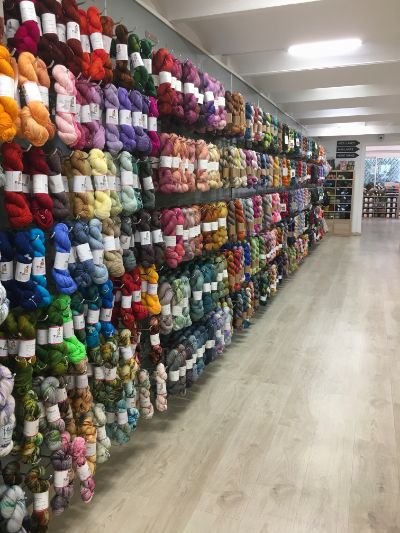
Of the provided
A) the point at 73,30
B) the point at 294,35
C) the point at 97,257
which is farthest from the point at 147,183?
the point at 294,35

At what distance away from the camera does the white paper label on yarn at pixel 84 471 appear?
1880 mm

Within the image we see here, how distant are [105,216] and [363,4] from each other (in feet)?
8.07

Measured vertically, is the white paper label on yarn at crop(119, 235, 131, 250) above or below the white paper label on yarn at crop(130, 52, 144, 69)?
below

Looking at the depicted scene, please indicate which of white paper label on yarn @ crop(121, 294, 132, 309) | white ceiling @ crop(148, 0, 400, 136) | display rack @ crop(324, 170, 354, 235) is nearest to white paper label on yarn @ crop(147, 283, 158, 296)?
white paper label on yarn @ crop(121, 294, 132, 309)

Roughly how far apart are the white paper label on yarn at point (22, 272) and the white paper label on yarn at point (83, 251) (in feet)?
0.87

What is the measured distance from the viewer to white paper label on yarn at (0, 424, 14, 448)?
4.83 feet

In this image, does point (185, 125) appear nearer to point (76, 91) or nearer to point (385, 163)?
point (76, 91)

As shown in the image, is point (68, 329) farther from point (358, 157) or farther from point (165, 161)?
point (358, 157)

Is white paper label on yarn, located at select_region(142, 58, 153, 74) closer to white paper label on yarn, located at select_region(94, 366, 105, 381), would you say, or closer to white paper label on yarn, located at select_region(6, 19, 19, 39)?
white paper label on yarn, located at select_region(6, 19, 19, 39)

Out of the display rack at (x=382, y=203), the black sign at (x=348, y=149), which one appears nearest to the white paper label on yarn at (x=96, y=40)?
the black sign at (x=348, y=149)

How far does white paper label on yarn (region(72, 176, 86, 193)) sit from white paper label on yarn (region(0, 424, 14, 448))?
2.99 feet

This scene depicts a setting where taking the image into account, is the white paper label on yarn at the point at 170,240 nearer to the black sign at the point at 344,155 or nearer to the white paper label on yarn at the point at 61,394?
the white paper label on yarn at the point at 61,394

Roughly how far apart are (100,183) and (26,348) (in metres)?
0.73

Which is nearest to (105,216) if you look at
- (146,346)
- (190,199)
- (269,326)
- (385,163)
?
(146,346)
